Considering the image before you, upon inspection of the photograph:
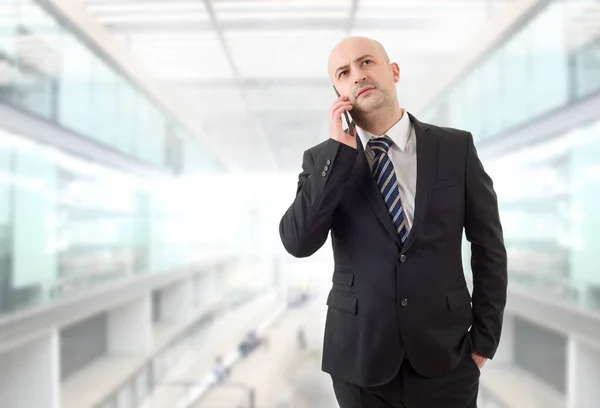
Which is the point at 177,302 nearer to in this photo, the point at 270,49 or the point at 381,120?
the point at 270,49

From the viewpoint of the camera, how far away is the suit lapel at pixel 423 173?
1144mm

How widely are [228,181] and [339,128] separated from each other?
11.7 feet

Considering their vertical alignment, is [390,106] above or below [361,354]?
above

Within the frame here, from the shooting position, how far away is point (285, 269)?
4.32 m

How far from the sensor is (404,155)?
1.26 m

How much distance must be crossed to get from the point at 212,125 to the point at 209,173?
557mm

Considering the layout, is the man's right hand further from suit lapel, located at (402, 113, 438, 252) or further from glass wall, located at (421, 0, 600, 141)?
glass wall, located at (421, 0, 600, 141)

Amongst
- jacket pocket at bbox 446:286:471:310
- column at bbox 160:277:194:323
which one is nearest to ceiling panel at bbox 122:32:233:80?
column at bbox 160:277:194:323

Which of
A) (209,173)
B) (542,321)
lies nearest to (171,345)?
(209,173)

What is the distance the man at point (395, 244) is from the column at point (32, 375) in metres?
2.13

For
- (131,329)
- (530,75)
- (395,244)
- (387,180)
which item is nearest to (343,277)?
(395,244)

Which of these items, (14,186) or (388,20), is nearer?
(14,186)

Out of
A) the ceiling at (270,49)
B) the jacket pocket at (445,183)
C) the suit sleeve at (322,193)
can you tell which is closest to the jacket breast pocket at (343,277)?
the suit sleeve at (322,193)

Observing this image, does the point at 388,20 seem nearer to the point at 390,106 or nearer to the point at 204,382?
the point at 390,106
